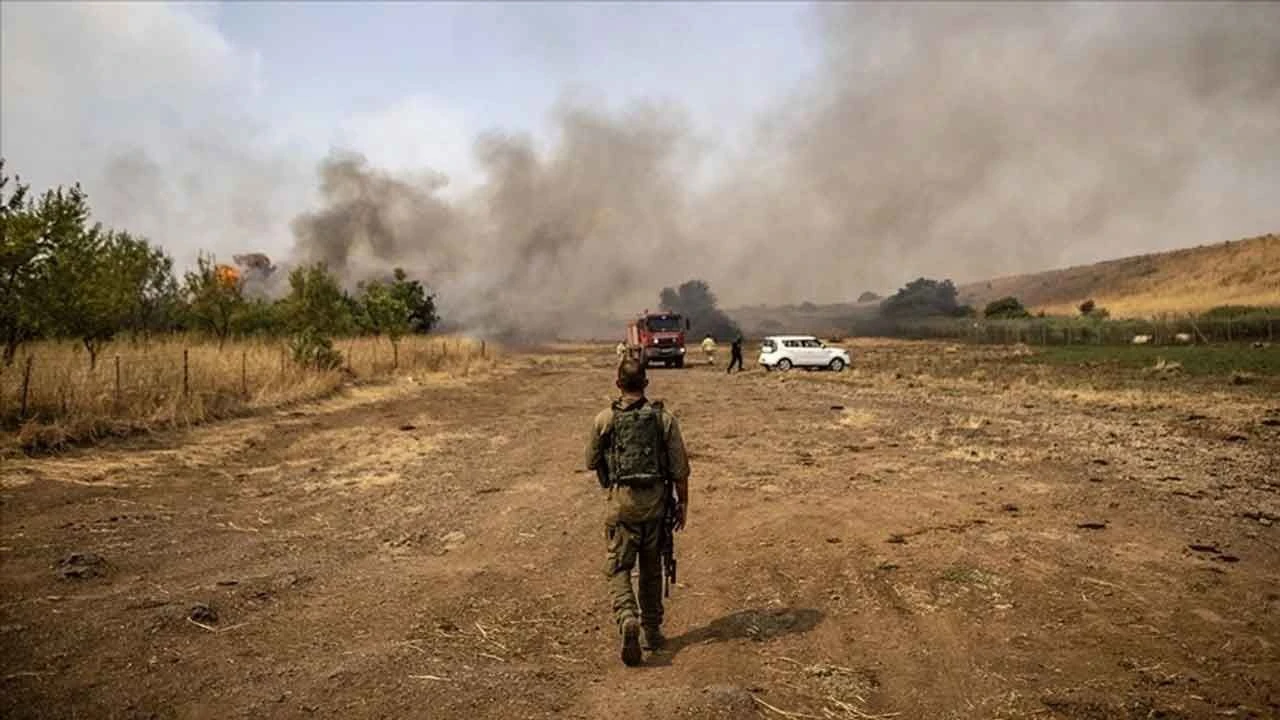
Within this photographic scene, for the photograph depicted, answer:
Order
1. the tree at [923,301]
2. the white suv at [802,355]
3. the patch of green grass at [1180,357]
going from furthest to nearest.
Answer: the tree at [923,301], the white suv at [802,355], the patch of green grass at [1180,357]

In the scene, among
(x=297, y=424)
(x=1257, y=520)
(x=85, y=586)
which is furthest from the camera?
(x=297, y=424)

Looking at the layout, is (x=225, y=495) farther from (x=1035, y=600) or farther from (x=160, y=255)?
(x=160, y=255)

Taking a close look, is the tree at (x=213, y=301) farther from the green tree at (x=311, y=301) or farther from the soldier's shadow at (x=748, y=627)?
the soldier's shadow at (x=748, y=627)

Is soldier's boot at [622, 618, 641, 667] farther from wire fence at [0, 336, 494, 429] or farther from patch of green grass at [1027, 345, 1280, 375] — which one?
patch of green grass at [1027, 345, 1280, 375]

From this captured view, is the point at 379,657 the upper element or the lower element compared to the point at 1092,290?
lower

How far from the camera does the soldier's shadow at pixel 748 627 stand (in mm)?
5602

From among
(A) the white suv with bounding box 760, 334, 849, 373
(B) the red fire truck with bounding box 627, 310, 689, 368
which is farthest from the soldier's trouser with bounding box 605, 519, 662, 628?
(B) the red fire truck with bounding box 627, 310, 689, 368

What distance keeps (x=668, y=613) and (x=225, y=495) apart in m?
7.25

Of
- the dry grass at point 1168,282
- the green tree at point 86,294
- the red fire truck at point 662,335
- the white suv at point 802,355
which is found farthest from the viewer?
the dry grass at point 1168,282

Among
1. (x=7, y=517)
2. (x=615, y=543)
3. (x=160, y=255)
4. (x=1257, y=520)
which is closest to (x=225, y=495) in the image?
(x=7, y=517)

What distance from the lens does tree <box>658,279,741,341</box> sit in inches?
3327

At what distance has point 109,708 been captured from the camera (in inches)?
178

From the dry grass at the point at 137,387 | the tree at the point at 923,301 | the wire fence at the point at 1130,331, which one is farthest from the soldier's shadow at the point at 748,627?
the tree at the point at 923,301

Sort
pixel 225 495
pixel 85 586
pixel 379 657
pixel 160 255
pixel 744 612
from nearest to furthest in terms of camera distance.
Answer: pixel 379 657
pixel 744 612
pixel 85 586
pixel 225 495
pixel 160 255
